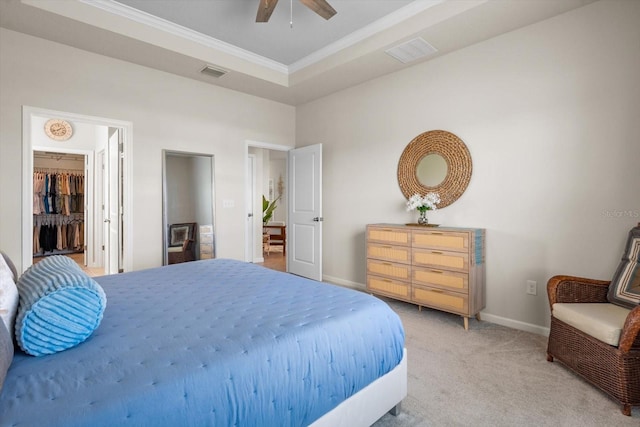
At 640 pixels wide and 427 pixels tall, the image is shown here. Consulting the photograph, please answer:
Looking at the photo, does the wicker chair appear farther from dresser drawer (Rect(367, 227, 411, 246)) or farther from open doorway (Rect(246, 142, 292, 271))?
open doorway (Rect(246, 142, 292, 271))

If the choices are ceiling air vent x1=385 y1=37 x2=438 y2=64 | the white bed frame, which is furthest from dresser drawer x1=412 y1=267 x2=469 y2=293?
ceiling air vent x1=385 y1=37 x2=438 y2=64

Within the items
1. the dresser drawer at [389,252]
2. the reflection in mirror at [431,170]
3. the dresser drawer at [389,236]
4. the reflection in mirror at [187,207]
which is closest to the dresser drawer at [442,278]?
the dresser drawer at [389,252]

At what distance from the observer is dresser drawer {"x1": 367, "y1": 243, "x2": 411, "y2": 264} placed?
3.42 meters

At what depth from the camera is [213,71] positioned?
3.87 meters

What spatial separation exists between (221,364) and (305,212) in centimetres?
384

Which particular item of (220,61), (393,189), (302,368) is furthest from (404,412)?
(220,61)

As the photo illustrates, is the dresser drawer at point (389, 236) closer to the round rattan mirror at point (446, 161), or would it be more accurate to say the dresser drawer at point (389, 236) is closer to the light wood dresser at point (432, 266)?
the light wood dresser at point (432, 266)

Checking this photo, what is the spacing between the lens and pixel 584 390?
203 cm

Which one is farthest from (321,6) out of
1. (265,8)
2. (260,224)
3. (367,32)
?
(260,224)

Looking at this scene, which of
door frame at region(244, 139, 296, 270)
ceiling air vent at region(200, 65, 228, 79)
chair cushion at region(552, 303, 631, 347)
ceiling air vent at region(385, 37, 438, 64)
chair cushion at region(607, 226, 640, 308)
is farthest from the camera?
→ door frame at region(244, 139, 296, 270)

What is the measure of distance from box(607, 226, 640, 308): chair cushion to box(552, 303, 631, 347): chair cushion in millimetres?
57

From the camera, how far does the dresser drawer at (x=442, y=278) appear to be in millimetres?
2994

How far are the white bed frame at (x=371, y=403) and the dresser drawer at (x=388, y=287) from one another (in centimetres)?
171

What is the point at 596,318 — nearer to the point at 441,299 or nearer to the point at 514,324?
the point at 514,324
